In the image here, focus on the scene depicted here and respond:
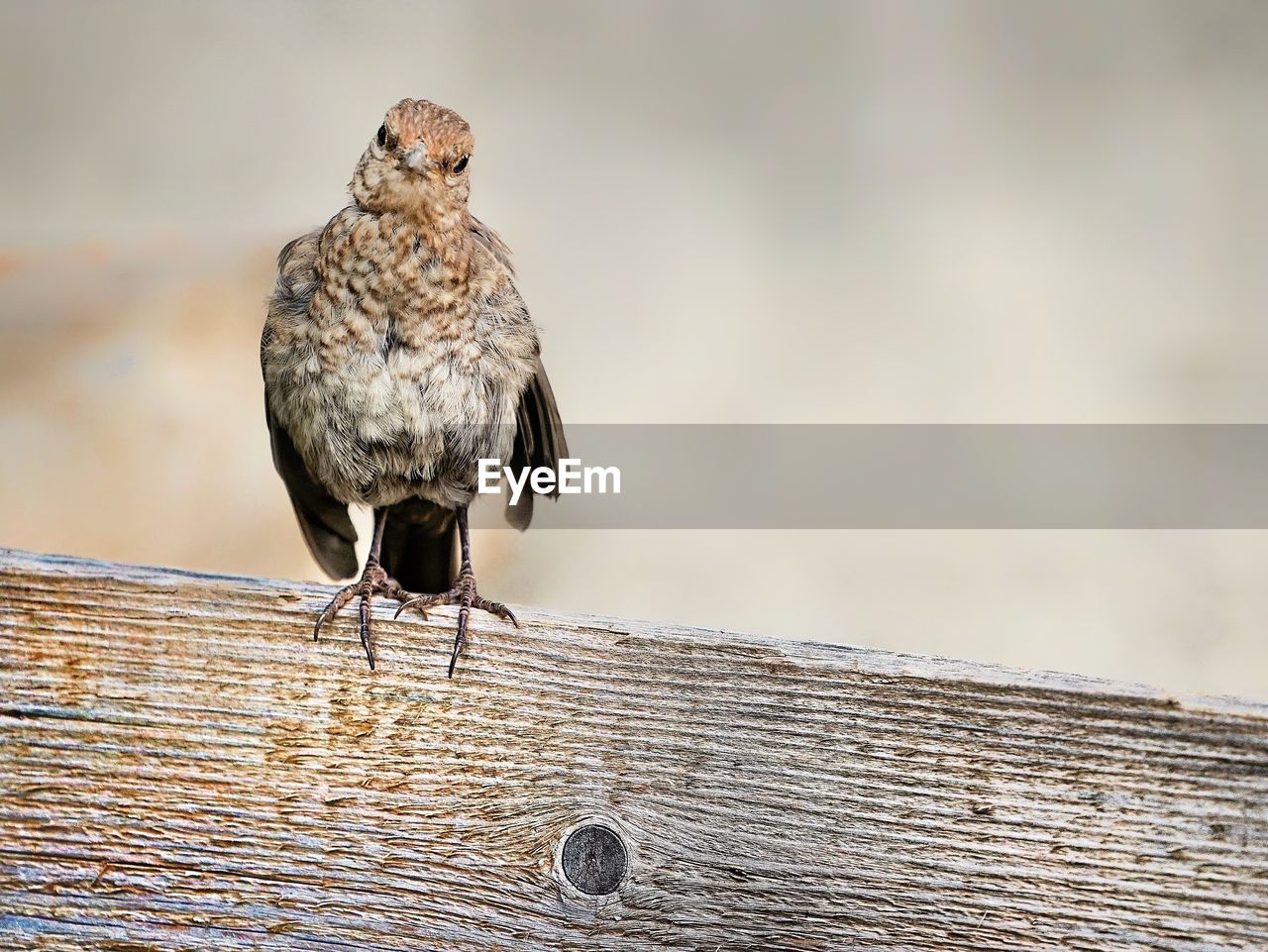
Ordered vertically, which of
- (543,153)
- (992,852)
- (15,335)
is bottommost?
(992,852)

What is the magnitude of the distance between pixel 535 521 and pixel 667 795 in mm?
1354

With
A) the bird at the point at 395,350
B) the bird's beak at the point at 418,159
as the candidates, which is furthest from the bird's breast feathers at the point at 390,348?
the bird's beak at the point at 418,159

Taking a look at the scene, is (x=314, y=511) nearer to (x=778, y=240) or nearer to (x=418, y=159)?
(x=418, y=159)

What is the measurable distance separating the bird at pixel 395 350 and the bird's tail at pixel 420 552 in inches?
17.2

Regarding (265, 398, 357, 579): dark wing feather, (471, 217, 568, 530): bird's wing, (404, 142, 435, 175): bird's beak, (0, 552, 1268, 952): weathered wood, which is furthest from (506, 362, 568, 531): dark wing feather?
(0, 552, 1268, 952): weathered wood

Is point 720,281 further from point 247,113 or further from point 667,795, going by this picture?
point 667,795

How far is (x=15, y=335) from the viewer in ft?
6.86

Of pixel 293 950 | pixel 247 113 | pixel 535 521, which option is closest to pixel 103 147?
pixel 247 113

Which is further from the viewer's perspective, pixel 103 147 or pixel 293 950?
pixel 103 147

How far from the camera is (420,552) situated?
344cm

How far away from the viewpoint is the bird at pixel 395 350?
2686 millimetres

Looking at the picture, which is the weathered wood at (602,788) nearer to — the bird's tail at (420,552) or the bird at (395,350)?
the bird at (395,350)

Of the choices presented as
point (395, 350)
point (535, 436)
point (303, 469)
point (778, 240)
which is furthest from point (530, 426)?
point (778, 240)

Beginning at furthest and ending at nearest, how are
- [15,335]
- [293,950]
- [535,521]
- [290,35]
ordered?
[535,521]
[290,35]
[15,335]
[293,950]
